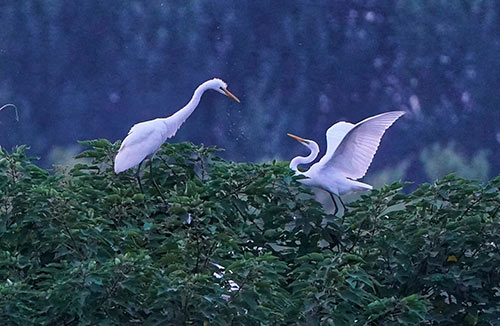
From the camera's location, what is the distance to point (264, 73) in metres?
7.61

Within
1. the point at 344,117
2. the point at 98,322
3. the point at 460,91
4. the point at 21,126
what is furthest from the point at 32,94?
the point at 98,322

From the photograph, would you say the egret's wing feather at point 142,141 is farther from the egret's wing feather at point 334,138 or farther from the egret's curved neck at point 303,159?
the egret's wing feather at point 334,138

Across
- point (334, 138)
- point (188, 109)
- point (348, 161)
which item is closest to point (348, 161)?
point (348, 161)

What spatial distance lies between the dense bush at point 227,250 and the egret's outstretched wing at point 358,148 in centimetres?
45

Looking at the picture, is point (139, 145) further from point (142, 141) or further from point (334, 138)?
point (334, 138)

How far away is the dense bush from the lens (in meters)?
4.58

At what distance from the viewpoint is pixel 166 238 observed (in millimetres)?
5102

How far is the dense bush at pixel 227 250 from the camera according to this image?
4.58m

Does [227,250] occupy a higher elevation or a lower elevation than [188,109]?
lower

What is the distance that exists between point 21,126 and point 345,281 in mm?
3089

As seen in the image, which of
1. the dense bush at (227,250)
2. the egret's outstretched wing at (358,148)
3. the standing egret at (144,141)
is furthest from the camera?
the egret's outstretched wing at (358,148)

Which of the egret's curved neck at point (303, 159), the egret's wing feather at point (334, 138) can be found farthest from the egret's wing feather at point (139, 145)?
the egret's wing feather at point (334, 138)

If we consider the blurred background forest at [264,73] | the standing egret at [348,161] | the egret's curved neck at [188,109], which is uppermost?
the blurred background forest at [264,73]

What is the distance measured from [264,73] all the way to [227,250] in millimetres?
2805
